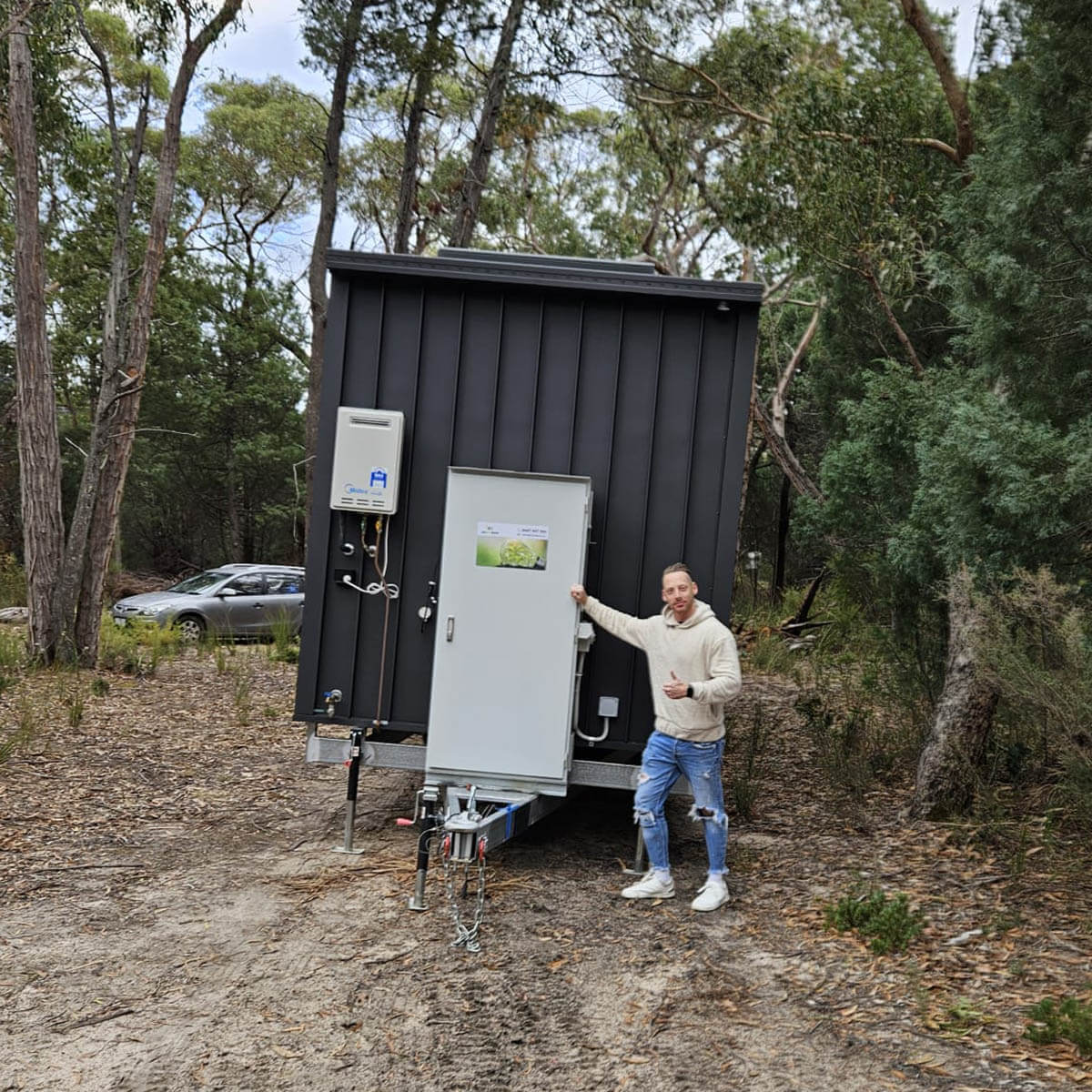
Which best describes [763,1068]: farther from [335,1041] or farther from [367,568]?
[367,568]

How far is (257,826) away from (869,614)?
23.8 ft

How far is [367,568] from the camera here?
6.39 metres

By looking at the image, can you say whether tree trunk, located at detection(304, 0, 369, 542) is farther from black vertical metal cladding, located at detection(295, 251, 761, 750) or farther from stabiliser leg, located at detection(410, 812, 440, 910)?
stabiliser leg, located at detection(410, 812, 440, 910)

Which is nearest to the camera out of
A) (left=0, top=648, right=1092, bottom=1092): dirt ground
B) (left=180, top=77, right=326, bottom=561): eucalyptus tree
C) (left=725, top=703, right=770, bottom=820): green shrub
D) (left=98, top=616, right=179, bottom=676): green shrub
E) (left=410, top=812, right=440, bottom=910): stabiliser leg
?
(left=0, top=648, right=1092, bottom=1092): dirt ground

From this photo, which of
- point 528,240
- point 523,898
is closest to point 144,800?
point 523,898

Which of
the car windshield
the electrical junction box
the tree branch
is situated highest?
the tree branch

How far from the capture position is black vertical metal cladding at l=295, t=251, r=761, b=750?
6.30 metres

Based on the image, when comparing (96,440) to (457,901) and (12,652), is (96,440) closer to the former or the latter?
(12,652)

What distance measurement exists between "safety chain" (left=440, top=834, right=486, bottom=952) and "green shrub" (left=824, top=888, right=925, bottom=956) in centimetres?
166

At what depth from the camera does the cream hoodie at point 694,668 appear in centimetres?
563

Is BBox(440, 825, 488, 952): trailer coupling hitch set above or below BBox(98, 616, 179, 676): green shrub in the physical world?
above

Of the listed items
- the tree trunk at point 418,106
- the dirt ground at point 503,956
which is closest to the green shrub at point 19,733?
the dirt ground at point 503,956

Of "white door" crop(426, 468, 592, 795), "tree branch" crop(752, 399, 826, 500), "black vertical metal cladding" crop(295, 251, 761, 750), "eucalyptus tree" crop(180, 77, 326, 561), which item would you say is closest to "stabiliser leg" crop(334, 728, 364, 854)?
"black vertical metal cladding" crop(295, 251, 761, 750)

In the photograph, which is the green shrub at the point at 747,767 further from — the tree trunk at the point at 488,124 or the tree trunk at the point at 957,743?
the tree trunk at the point at 488,124
